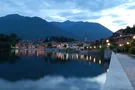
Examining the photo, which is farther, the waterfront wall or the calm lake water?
the calm lake water

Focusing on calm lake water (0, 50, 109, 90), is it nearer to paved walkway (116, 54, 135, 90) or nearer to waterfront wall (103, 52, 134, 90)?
paved walkway (116, 54, 135, 90)

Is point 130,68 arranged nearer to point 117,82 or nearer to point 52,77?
point 117,82

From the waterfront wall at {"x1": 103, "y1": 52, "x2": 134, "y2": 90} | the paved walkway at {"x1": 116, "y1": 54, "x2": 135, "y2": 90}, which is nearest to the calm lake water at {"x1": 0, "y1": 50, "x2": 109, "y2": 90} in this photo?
the paved walkway at {"x1": 116, "y1": 54, "x2": 135, "y2": 90}

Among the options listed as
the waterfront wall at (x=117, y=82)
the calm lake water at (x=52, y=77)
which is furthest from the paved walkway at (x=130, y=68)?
the calm lake water at (x=52, y=77)

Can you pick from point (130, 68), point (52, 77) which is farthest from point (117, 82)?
point (52, 77)

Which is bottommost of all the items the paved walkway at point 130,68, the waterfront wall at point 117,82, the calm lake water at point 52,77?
the calm lake water at point 52,77

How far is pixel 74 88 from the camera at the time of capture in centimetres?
1642

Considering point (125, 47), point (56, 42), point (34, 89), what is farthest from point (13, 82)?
point (56, 42)

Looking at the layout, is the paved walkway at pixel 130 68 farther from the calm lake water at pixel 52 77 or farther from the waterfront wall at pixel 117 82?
the calm lake water at pixel 52 77

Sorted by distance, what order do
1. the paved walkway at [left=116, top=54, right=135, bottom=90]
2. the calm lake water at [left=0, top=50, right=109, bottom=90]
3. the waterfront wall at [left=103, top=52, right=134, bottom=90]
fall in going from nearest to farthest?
the waterfront wall at [left=103, top=52, right=134, bottom=90] → the paved walkway at [left=116, top=54, right=135, bottom=90] → the calm lake water at [left=0, top=50, right=109, bottom=90]

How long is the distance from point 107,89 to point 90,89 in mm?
11175

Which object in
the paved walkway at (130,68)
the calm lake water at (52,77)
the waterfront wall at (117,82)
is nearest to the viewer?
the waterfront wall at (117,82)

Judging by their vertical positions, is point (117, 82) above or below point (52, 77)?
above

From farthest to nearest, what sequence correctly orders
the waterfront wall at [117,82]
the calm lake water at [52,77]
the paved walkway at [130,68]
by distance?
the calm lake water at [52,77] < the paved walkway at [130,68] < the waterfront wall at [117,82]
